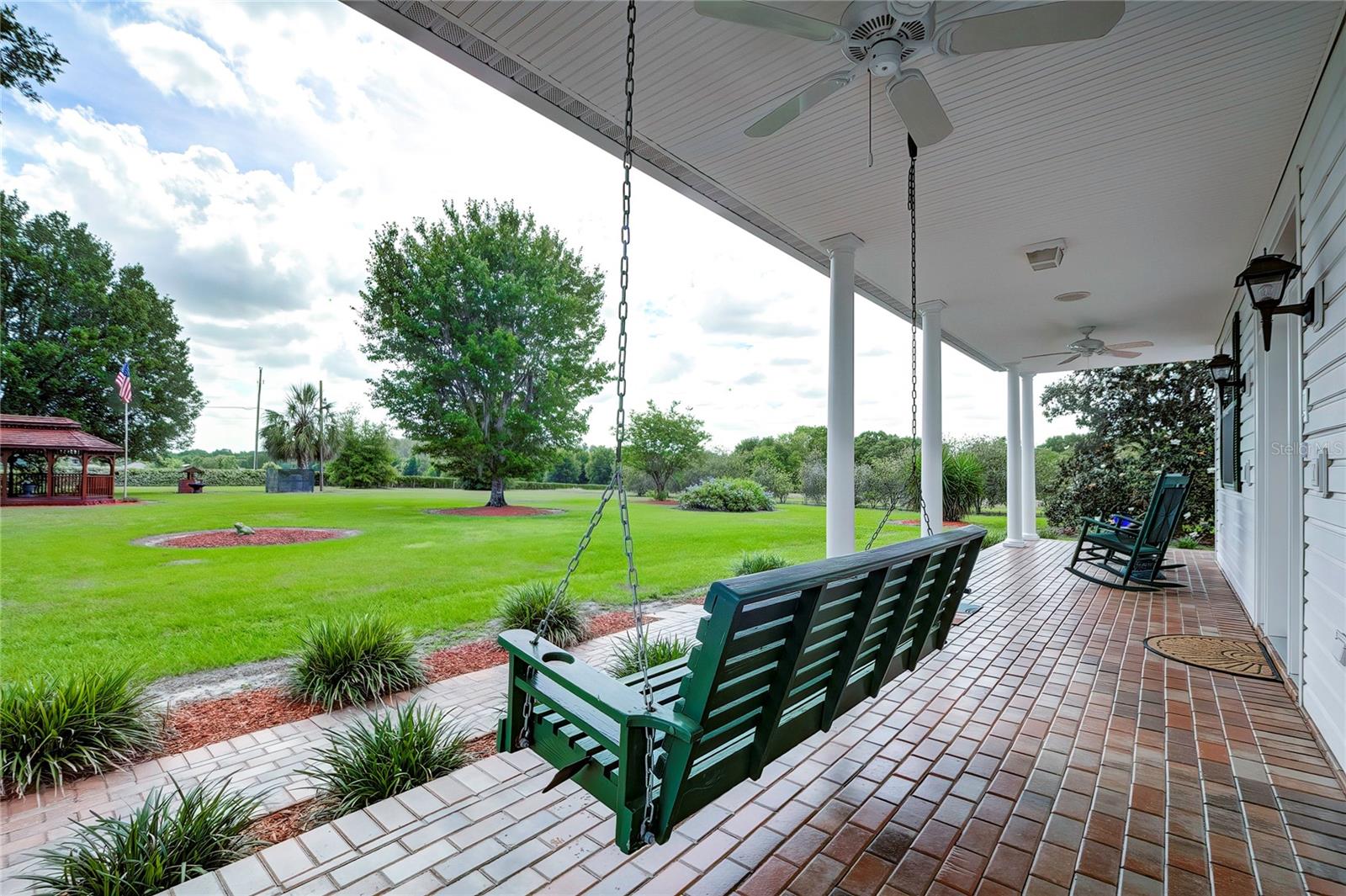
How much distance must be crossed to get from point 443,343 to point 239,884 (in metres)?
13.5

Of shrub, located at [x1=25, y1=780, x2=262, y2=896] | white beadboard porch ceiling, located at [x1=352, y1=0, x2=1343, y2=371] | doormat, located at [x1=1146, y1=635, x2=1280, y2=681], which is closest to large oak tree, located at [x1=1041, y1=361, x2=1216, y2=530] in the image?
white beadboard porch ceiling, located at [x1=352, y1=0, x2=1343, y2=371]

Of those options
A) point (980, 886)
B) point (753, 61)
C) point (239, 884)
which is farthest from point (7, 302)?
point (980, 886)

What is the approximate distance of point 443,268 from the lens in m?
13.6

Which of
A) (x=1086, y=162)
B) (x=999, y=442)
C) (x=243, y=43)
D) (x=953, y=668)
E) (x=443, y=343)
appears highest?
(x=243, y=43)

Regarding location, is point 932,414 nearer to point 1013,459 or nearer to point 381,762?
point 1013,459

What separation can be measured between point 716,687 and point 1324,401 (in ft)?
9.83

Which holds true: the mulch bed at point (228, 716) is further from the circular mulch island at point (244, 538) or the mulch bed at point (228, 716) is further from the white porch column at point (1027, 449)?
the white porch column at point (1027, 449)

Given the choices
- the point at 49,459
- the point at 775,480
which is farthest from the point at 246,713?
the point at 775,480

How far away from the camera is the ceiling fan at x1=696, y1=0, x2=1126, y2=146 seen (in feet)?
5.86

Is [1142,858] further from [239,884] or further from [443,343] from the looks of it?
[443,343]

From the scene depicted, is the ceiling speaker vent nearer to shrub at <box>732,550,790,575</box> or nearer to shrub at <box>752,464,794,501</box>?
shrub at <box>732,550,790,575</box>

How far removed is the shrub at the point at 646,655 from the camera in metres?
2.87

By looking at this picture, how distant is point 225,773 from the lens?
2.13 meters

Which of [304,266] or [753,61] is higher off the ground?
[304,266]
